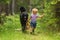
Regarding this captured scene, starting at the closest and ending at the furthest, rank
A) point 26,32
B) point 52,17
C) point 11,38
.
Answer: point 11,38 < point 26,32 < point 52,17

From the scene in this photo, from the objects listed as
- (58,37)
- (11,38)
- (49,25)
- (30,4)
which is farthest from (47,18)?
(30,4)

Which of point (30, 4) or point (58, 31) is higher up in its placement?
point (58, 31)

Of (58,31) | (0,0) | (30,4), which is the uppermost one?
(0,0)

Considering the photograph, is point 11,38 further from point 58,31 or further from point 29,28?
point 58,31

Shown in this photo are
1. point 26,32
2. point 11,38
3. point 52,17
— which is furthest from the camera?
point 52,17

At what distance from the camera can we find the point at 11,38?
12.3 meters

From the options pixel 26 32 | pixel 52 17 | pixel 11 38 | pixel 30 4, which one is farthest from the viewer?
pixel 30 4

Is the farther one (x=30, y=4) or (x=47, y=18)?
(x=30, y=4)

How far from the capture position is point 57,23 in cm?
1502

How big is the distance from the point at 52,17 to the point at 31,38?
3356 millimetres

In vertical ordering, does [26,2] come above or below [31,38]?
below

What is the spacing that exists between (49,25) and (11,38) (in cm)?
406

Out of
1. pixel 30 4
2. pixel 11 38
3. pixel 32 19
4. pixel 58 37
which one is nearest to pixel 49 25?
pixel 32 19

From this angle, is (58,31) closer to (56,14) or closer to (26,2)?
(56,14)
